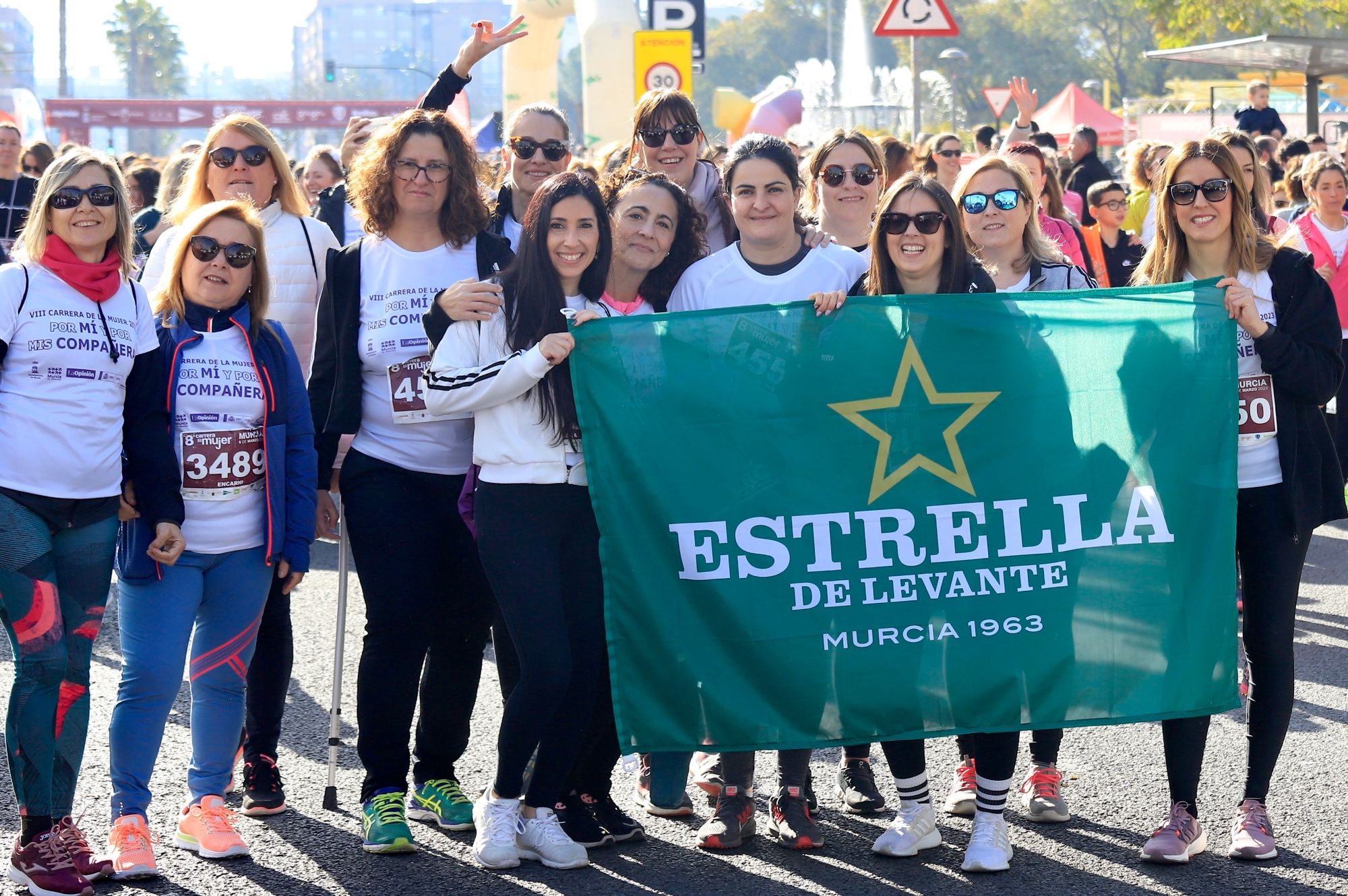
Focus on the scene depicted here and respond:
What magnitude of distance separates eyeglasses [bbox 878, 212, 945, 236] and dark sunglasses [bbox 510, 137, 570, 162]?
1.34 m

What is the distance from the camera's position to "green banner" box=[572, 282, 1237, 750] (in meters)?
4.62

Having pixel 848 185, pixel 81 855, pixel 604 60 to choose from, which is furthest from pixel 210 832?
pixel 604 60

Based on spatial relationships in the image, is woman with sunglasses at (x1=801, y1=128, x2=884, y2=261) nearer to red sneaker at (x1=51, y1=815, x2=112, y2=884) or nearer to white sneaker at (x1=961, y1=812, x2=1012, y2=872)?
white sneaker at (x1=961, y1=812, x2=1012, y2=872)

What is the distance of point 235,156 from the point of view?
5383mm

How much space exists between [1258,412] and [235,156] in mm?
3301

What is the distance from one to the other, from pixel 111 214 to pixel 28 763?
151 cm

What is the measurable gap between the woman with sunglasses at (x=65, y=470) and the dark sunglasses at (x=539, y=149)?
1.47m

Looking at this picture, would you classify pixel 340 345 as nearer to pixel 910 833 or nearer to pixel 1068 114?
pixel 910 833

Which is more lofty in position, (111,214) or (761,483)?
(111,214)

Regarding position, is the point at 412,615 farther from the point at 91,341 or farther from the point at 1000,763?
the point at 1000,763

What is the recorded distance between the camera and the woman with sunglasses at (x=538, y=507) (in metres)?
4.52

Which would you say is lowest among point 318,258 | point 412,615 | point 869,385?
point 412,615

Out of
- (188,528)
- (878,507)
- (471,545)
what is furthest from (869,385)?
(188,528)

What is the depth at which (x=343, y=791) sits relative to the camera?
535cm
